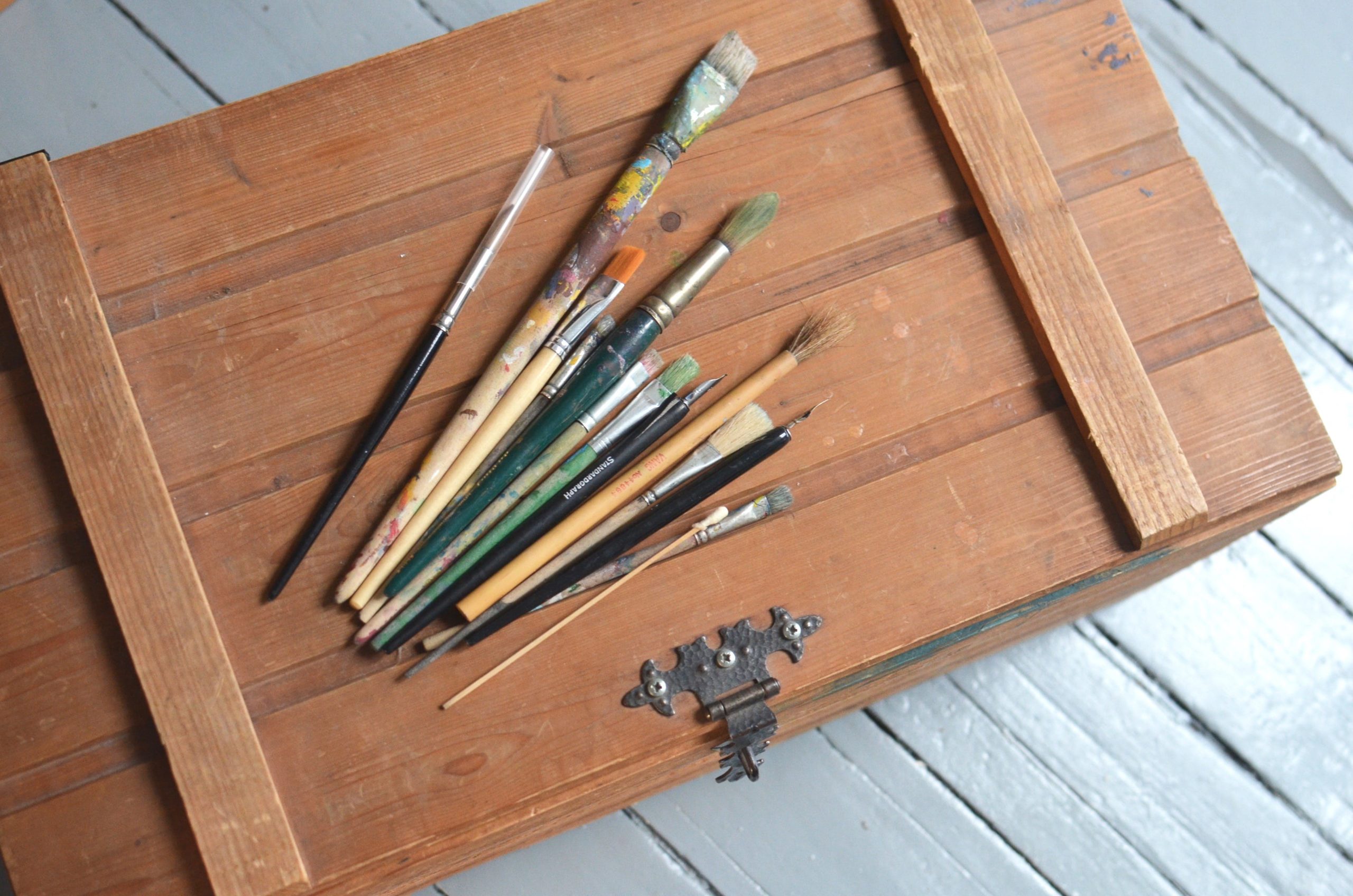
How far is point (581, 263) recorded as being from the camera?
0.98m

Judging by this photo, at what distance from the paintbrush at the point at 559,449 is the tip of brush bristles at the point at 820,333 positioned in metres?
0.14

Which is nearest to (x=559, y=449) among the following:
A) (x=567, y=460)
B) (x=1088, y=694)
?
(x=567, y=460)

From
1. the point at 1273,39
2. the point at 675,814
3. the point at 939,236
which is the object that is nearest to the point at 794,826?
the point at 675,814

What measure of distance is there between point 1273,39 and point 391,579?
Answer: 138cm

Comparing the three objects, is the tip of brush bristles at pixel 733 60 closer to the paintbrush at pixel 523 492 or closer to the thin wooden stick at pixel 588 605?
the paintbrush at pixel 523 492

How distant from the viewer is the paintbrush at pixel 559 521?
36.7 inches

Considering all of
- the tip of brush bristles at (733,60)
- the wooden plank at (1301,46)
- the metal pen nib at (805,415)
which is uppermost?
the tip of brush bristles at (733,60)

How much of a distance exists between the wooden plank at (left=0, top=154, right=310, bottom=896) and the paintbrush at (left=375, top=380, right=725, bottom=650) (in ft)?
0.52

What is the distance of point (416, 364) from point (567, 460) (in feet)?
0.53

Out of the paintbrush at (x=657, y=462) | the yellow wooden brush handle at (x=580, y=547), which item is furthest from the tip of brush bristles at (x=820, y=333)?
the yellow wooden brush handle at (x=580, y=547)

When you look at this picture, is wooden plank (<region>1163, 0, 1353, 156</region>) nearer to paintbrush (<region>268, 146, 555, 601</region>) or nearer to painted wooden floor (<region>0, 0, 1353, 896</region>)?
painted wooden floor (<region>0, 0, 1353, 896</region>)

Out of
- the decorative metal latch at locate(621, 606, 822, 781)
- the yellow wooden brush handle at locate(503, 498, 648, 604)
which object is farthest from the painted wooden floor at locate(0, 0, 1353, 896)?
the yellow wooden brush handle at locate(503, 498, 648, 604)

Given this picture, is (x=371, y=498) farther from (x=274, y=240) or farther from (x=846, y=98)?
(x=846, y=98)

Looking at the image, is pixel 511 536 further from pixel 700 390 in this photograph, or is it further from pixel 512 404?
pixel 700 390
